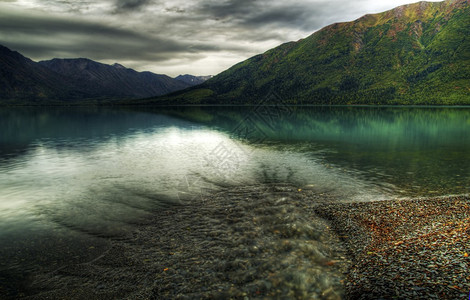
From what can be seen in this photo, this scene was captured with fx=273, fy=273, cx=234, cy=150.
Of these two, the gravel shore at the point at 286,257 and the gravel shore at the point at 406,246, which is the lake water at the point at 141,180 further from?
the gravel shore at the point at 406,246

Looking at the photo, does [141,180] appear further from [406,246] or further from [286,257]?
[406,246]

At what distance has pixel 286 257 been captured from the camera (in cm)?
1565

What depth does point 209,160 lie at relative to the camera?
4625cm

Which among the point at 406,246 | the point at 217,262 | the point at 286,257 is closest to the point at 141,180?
the point at 217,262

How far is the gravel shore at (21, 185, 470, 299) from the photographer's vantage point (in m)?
12.6

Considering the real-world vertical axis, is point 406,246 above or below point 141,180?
above

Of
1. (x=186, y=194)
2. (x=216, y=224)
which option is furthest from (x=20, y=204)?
(x=216, y=224)

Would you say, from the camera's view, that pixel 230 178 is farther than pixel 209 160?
No

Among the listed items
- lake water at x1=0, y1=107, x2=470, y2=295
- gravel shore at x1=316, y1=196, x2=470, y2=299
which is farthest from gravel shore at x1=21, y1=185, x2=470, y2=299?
lake water at x1=0, y1=107, x2=470, y2=295

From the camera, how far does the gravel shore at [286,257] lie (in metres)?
12.6

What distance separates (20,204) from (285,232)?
24967 millimetres

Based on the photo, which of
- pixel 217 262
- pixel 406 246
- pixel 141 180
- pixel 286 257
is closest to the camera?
pixel 217 262

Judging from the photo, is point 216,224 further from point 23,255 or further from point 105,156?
point 105,156

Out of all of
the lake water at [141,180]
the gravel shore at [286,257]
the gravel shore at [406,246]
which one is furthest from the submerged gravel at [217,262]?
the lake water at [141,180]
